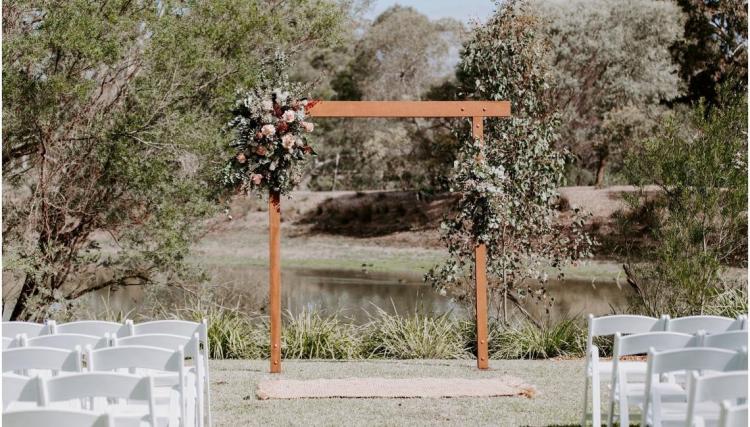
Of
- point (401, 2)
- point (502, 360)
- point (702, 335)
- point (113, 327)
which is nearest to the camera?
point (702, 335)

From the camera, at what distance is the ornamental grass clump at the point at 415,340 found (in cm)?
934

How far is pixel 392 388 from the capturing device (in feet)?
23.0

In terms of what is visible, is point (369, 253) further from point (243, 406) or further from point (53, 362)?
point (53, 362)

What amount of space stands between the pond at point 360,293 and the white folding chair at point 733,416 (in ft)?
36.8

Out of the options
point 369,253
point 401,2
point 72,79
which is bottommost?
point 369,253

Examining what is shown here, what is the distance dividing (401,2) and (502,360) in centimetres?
2974

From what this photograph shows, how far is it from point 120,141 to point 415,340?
4.46m

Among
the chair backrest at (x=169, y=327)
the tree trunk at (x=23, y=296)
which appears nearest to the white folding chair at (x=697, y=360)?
the chair backrest at (x=169, y=327)

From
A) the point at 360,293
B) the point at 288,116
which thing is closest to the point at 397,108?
the point at 288,116

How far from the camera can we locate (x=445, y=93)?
26.9 metres

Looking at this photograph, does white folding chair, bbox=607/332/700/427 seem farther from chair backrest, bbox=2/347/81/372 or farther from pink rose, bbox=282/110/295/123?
pink rose, bbox=282/110/295/123

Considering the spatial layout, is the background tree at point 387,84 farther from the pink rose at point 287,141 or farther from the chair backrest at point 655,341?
the chair backrest at point 655,341

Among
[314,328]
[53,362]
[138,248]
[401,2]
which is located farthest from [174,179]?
[401,2]

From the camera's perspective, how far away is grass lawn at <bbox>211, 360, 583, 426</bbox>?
5.96 metres
